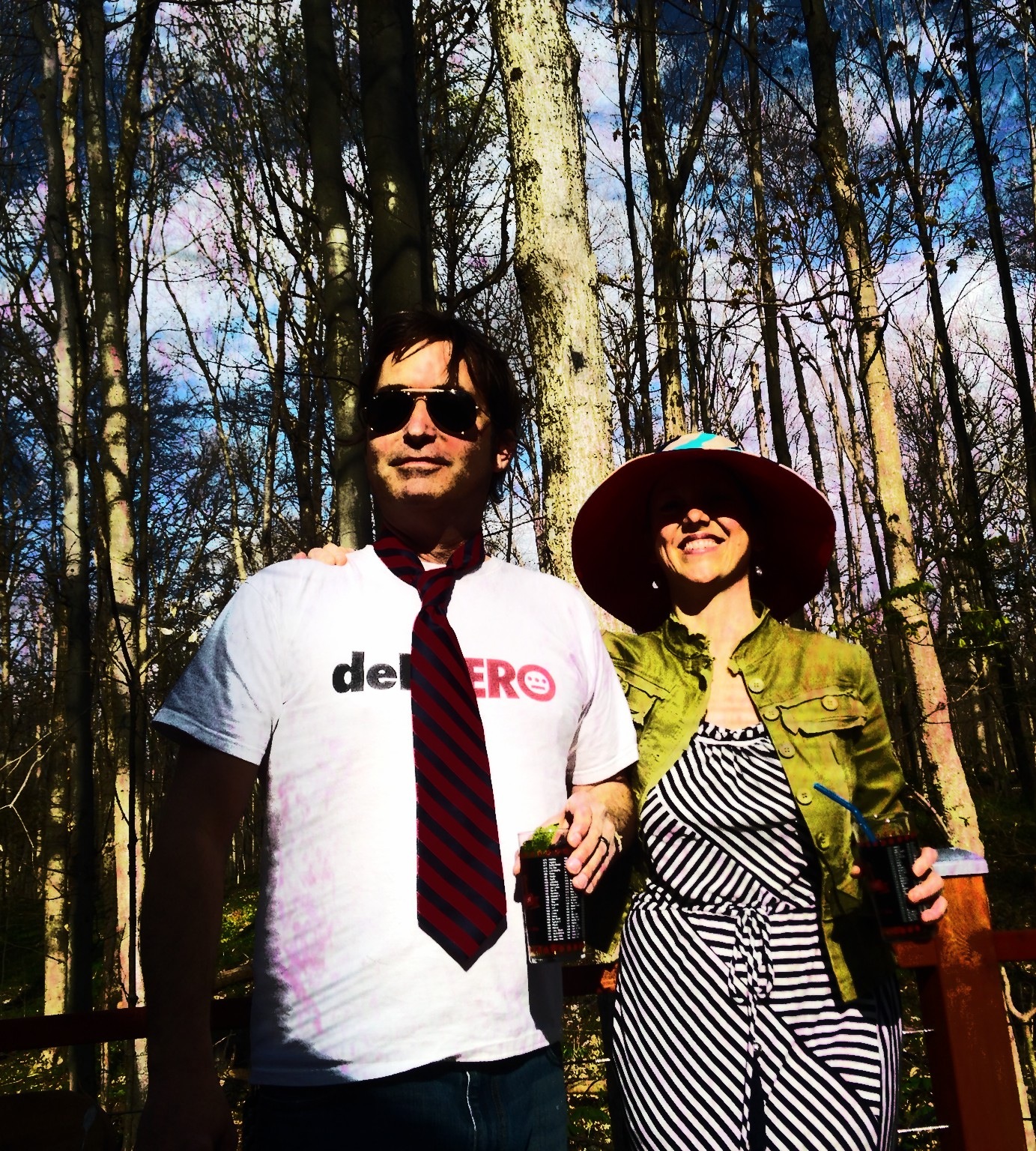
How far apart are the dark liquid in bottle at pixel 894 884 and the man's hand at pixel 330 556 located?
1.23 meters

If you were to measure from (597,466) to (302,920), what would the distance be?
2.15m

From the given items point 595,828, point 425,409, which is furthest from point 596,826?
point 425,409

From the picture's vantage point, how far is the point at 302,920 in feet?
5.40

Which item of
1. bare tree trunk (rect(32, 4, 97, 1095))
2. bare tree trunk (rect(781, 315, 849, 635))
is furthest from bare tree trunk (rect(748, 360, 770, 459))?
bare tree trunk (rect(32, 4, 97, 1095))

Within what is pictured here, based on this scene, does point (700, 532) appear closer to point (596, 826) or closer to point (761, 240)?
point (596, 826)

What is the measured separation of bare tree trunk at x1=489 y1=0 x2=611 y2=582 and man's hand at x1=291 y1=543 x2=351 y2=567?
1390 mm

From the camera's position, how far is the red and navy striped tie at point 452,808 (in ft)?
5.41

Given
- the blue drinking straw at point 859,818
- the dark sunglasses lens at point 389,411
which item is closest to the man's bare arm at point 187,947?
the dark sunglasses lens at point 389,411

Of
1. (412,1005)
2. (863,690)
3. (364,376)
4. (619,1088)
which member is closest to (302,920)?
(412,1005)

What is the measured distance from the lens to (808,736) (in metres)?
2.26

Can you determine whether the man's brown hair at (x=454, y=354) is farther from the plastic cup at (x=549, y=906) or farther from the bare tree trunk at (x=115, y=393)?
the bare tree trunk at (x=115, y=393)

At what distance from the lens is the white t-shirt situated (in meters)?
1.58

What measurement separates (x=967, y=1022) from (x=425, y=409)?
2.12 meters

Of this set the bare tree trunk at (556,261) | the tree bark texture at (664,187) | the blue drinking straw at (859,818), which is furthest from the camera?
the tree bark texture at (664,187)
